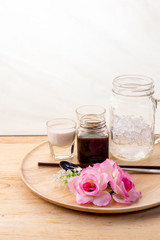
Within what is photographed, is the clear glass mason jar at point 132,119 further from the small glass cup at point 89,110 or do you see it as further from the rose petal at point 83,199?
the rose petal at point 83,199

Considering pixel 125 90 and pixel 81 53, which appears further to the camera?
pixel 81 53

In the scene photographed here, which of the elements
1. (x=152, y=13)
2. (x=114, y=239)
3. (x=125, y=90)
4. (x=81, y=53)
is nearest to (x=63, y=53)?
(x=81, y=53)

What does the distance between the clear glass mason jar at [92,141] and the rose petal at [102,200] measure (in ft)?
0.62

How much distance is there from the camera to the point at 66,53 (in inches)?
67.1

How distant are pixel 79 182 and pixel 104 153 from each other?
0.67ft

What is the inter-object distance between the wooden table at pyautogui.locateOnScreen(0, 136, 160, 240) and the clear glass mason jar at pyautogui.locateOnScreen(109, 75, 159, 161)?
27cm

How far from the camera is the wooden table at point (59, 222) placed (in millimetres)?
852

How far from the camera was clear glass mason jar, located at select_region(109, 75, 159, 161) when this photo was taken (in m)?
Answer: 1.14

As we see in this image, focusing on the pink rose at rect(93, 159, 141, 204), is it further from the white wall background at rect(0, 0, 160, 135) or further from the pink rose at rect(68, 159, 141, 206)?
the white wall background at rect(0, 0, 160, 135)

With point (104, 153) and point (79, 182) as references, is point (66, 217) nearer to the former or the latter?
point (79, 182)

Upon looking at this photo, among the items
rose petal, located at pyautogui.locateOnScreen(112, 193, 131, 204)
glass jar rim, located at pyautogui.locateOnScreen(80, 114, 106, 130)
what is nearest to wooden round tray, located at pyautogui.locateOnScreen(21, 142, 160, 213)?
rose petal, located at pyautogui.locateOnScreen(112, 193, 131, 204)

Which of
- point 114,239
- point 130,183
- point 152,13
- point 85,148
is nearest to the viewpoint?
point 114,239

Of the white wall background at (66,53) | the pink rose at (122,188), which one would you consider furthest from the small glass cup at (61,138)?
the white wall background at (66,53)

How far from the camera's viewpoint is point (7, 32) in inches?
66.6
